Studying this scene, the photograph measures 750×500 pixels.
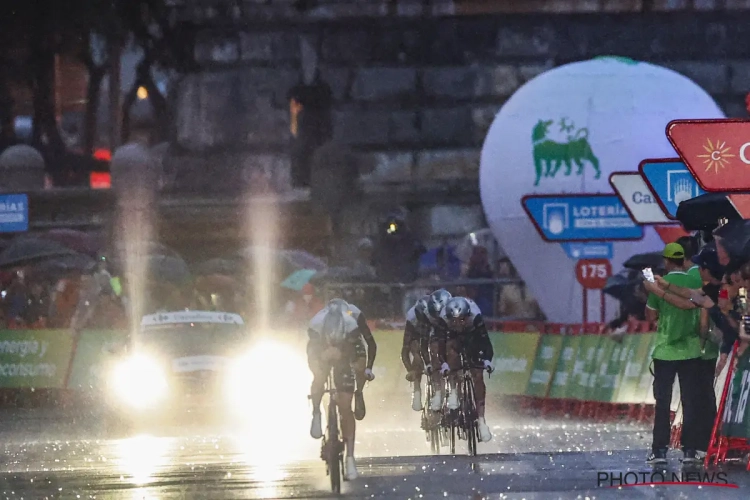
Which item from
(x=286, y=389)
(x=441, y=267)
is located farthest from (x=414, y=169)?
(x=286, y=389)

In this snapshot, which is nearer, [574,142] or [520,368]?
[520,368]

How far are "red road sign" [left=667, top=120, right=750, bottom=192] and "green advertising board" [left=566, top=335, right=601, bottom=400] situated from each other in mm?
10022

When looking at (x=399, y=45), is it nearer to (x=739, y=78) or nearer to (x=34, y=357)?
(x=739, y=78)

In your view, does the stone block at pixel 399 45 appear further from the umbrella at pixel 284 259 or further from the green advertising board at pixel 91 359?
the green advertising board at pixel 91 359

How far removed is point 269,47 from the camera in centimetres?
4153

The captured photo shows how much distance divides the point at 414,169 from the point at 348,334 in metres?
24.9

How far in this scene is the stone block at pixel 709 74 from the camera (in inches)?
1554

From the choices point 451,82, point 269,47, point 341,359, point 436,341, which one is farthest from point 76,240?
point 341,359

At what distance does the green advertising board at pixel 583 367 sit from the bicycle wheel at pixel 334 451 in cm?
996

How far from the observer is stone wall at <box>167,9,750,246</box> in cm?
4003

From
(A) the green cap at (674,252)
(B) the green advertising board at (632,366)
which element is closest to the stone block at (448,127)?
(B) the green advertising board at (632,366)

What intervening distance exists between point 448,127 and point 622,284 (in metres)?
14.9

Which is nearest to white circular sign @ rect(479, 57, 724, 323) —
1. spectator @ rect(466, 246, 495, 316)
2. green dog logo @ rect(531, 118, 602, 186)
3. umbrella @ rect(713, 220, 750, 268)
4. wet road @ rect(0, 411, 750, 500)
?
green dog logo @ rect(531, 118, 602, 186)

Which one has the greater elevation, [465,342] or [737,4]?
[737,4]
